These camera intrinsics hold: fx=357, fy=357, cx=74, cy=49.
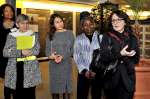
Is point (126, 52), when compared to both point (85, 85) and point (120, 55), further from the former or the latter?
point (85, 85)

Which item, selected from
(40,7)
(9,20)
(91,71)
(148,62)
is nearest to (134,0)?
(148,62)

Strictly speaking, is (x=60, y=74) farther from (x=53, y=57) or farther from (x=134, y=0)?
(x=134, y=0)

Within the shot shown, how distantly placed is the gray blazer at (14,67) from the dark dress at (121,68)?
47.7 inches

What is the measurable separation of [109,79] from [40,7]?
9081mm

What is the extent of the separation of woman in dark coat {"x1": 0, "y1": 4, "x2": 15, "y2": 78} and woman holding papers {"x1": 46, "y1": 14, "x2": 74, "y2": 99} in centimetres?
69

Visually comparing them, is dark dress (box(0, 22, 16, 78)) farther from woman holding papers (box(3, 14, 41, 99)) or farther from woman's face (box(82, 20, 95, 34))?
woman's face (box(82, 20, 95, 34))

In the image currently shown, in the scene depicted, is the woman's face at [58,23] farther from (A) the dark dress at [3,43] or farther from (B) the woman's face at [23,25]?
(A) the dark dress at [3,43]

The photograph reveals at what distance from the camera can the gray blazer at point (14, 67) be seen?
503 centimetres

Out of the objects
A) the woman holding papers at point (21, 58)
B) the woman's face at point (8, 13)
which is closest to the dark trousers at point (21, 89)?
the woman holding papers at point (21, 58)

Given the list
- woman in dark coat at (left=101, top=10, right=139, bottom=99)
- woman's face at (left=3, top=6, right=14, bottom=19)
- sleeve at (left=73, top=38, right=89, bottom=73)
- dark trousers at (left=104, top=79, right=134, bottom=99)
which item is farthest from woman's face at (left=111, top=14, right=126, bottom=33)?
woman's face at (left=3, top=6, right=14, bottom=19)

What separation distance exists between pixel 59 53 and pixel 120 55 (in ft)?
4.61

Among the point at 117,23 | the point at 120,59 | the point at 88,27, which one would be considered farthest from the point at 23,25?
the point at 120,59

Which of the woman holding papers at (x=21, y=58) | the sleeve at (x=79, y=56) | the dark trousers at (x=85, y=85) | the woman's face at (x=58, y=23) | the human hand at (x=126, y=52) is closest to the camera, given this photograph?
the human hand at (x=126, y=52)

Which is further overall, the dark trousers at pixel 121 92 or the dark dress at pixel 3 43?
the dark dress at pixel 3 43
